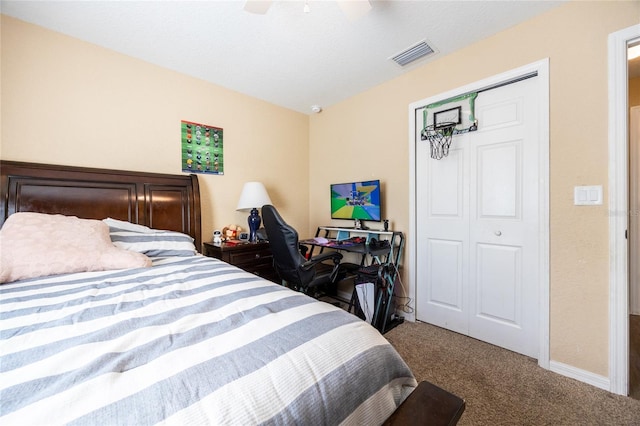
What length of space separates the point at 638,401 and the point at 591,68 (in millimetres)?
1996

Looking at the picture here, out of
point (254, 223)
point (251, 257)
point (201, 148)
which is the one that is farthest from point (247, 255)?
point (201, 148)

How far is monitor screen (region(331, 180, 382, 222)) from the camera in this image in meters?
2.74

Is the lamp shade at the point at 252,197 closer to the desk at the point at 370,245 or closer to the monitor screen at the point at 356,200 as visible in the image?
the desk at the point at 370,245

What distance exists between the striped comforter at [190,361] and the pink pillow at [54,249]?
0.27m

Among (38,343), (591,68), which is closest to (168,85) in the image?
(38,343)

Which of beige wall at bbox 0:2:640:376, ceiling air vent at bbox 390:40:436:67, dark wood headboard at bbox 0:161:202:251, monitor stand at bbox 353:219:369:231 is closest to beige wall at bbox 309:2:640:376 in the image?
beige wall at bbox 0:2:640:376

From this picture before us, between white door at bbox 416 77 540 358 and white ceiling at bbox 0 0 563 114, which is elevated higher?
white ceiling at bbox 0 0 563 114

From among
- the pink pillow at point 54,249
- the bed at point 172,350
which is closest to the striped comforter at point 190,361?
the bed at point 172,350

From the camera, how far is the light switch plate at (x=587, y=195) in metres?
1.60

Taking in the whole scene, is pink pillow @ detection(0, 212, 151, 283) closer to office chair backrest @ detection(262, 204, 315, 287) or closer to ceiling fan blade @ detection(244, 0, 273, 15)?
office chair backrest @ detection(262, 204, 315, 287)

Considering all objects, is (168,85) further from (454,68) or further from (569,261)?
(569,261)

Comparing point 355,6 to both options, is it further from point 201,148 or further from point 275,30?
point 201,148

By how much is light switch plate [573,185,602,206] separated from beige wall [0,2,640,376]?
0.11 ft

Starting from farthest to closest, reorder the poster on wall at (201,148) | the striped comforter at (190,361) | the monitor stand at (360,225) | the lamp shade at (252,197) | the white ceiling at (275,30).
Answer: the monitor stand at (360,225) < the lamp shade at (252,197) < the poster on wall at (201,148) < the white ceiling at (275,30) < the striped comforter at (190,361)
